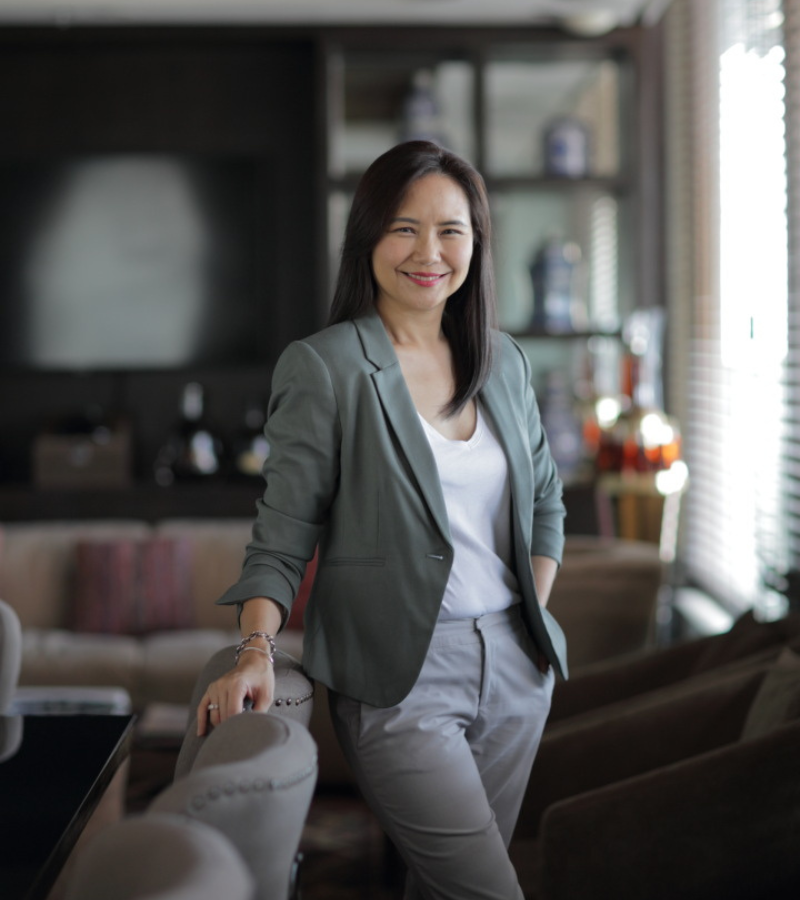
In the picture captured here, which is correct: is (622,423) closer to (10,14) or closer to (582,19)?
(582,19)

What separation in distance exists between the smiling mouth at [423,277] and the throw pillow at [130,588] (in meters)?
2.56

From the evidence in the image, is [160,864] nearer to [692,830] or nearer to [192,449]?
[692,830]

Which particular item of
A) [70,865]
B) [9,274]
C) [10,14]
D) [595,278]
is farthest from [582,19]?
[70,865]

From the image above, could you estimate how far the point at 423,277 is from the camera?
1.52 meters

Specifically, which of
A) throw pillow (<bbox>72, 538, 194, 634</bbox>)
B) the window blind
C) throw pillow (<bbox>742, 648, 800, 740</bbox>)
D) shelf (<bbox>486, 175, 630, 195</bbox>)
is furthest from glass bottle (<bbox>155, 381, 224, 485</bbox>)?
throw pillow (<bbox>742, 648, 800, 740</bbox>)

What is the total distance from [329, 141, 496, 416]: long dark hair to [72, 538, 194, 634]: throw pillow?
7.97ft

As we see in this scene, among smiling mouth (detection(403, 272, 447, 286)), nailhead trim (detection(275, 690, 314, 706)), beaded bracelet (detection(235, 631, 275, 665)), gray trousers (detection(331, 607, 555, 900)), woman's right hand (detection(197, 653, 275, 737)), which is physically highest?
smiling mouth (detection(403, 272, 447, 286))

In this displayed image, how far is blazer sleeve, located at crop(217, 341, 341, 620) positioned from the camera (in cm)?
144

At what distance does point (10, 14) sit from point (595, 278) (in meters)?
2.40

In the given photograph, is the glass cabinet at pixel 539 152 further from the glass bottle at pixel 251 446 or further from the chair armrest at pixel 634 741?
the chair armrest at pixel 634 741

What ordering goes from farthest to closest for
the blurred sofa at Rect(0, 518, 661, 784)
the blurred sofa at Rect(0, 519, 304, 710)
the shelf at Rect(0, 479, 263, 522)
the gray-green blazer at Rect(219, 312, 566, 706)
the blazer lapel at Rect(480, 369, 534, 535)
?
the shelf at Rect(0, 479, 263, 522) → the blurred sofa at Rect(0, 519, 304, 710) → the blurred sofa at Rect(0, 518, 661, 784) → the blazer lapel at Rect(480, 369, 534, 535) → the gray-green blazer at Rect(219, 312, 566, 706)

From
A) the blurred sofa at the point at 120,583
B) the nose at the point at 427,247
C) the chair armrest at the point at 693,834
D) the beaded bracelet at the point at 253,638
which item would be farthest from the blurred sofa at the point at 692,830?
the blurred sofa at the point at 120,583

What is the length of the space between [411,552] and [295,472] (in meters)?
0.17

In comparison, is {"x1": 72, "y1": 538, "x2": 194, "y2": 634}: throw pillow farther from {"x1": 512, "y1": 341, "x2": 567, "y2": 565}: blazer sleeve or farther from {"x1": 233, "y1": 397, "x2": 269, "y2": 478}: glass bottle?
{"x1": 512, "y1": 341, "x2": 567, "y2": 565}: blazer sleeve
